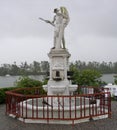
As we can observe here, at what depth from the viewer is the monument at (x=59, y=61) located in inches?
435

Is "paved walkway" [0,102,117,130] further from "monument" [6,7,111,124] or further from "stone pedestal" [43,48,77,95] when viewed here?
"stone pedestal" [43,48,77,95]

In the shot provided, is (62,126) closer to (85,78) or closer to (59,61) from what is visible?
(59,61)

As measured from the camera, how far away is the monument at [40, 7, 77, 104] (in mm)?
11055

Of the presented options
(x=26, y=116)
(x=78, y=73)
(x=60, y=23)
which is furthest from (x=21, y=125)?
(x=78, y=73)

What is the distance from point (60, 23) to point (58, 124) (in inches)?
160

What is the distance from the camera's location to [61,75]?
11172mm

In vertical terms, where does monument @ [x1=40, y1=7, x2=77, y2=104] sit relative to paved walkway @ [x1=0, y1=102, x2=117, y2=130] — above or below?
above

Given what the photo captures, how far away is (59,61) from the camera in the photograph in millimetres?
11234

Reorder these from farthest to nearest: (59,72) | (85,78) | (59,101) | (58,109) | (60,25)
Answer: (85,78)
(60,25)
(59,72)
(59,101)
(58,109)

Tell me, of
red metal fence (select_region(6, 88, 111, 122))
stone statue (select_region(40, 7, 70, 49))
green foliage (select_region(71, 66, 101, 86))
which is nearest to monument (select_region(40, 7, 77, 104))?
stone statue (select_region(40, 7, 70, 49))

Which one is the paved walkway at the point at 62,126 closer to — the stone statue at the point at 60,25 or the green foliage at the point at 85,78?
the stone statue at the point at 60,25

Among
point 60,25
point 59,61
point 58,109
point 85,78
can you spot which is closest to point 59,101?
point 58,109

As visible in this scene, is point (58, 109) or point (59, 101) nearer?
point (58, 109)

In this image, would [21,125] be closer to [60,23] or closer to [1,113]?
[1,113]
